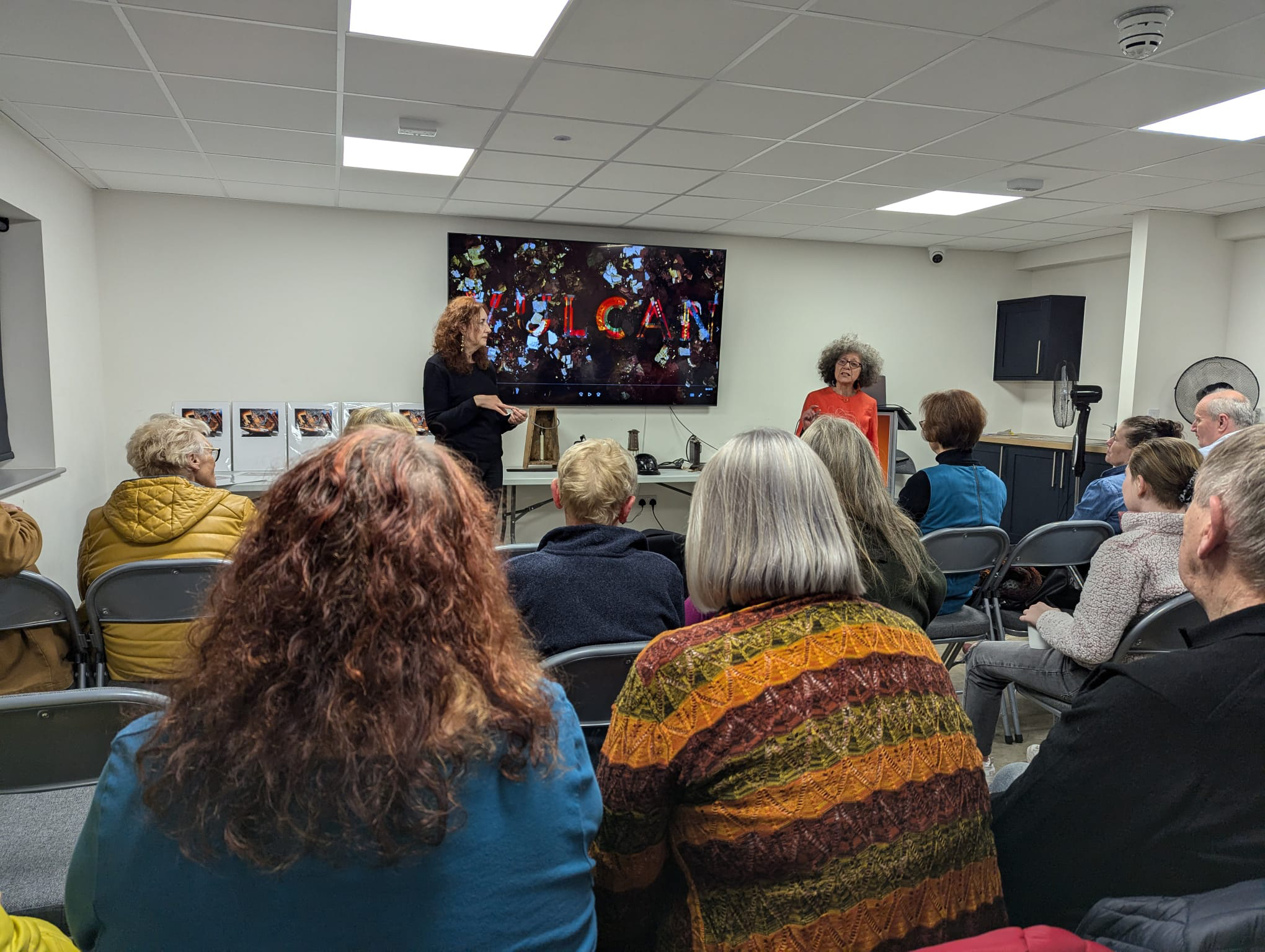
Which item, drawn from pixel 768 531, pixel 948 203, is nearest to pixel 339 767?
pixel 768 531

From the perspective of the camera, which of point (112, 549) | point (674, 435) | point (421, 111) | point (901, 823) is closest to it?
point (901, 823)

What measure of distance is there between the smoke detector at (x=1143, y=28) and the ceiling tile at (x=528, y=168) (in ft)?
7.80

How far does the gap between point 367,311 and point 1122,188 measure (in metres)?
4.69

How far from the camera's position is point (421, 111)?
3.38 meters

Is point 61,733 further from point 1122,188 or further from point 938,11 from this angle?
point 1122,188

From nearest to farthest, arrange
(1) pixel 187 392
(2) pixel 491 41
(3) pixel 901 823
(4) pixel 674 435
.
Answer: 1. (3) pixel 901 823
2. (2) pixel 491 41
3. (1) pixel 187 392
4. (4) pixel 674 435

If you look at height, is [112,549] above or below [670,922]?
above

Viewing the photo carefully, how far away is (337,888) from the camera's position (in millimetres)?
687

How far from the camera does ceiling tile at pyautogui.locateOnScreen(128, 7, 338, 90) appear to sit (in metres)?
2.54

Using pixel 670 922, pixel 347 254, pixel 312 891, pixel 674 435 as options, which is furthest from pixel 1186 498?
pixel 347 254

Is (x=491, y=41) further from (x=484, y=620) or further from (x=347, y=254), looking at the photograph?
(x=347, y=254)

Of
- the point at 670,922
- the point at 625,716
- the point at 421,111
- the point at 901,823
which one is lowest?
the point at 670,922

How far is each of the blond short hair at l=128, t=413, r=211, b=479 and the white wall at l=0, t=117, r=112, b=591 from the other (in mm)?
1909

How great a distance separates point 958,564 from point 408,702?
2533 millimetres
